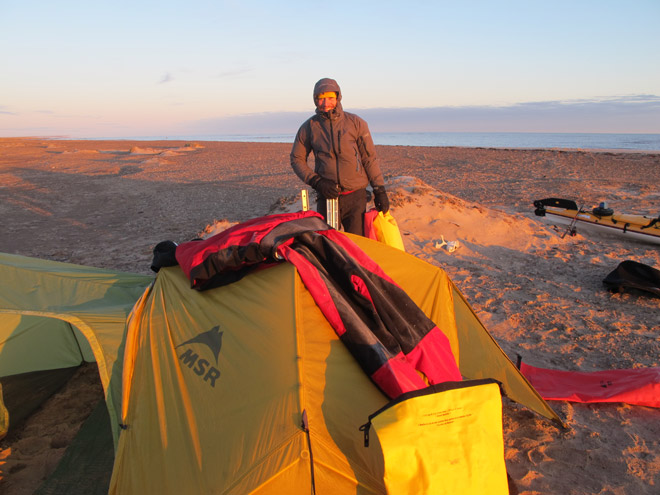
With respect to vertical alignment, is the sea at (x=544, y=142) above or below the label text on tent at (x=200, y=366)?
above

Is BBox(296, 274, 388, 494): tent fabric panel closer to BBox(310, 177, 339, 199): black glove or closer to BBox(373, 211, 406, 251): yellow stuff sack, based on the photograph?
BBox(310, 177, 339, 199): black glove

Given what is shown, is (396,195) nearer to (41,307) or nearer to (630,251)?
(630,251)

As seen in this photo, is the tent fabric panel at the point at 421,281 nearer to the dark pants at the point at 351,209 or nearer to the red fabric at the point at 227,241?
the red fabric at the point at 227,241

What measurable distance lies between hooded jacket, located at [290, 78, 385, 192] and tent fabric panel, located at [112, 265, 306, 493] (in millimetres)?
2120

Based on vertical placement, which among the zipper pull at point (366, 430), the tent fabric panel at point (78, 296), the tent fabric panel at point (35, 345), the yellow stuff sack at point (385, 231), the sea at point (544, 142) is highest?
the sea at point (544, 142)

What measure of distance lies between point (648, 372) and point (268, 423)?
3.11 meters

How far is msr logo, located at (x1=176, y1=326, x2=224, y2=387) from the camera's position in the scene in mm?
2266

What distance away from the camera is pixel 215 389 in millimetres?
2189

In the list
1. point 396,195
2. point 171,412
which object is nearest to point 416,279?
point 171,412

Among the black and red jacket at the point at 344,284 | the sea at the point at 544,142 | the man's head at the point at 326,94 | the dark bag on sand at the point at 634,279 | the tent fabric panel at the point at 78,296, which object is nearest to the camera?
the black and red jacket at the point at 344,284

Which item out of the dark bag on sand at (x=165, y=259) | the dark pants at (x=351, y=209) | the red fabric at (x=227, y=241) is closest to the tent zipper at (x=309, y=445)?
the red fabric at (x=227, y=241)

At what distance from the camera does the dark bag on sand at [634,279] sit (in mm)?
4836

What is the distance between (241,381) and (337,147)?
2.88m

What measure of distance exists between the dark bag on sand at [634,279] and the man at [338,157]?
2.95 m
